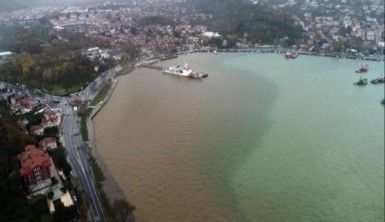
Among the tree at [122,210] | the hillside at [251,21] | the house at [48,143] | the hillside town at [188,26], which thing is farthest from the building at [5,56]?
the hillside at [251,21]

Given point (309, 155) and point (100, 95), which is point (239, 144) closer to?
point (309, 155)

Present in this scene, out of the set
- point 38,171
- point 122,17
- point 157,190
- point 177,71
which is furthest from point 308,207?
point 122,17

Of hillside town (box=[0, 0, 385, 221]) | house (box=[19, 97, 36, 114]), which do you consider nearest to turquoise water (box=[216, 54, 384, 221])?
hillside town (box=[0, 0, 385, 221])

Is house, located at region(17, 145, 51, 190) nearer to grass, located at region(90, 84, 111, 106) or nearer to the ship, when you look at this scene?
grass, located at region(90, 84, 111, 106)

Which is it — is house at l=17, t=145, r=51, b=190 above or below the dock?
above

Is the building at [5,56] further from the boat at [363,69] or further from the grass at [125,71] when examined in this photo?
the boat at [363,69]

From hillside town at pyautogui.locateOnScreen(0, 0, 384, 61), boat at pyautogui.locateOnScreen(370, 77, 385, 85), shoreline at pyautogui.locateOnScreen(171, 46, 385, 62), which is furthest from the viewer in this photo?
hillside town at pyautogui.locateOnScreen(0, 0, 384, 61)

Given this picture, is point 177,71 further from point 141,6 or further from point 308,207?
point 141,6
